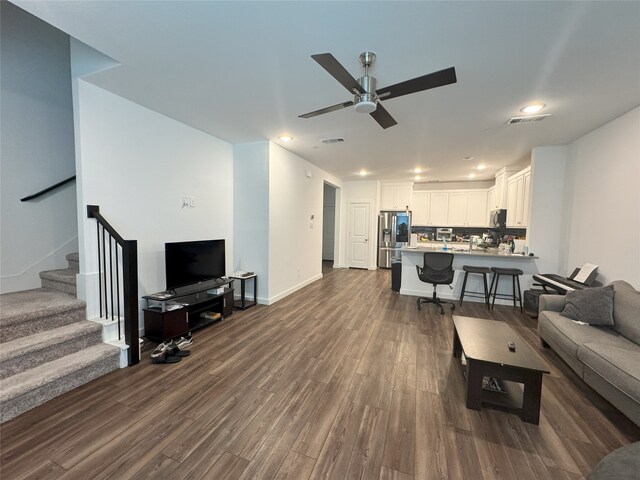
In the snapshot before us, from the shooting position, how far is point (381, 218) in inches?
311

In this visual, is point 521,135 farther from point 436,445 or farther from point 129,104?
point 129,104

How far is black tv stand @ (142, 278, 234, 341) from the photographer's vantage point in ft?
9.78

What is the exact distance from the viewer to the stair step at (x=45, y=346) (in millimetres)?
2059

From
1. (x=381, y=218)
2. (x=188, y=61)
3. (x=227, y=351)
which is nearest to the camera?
(x=188, y=61)

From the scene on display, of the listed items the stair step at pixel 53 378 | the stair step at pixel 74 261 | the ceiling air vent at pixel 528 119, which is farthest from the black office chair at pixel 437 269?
the stair step at pixel 74 261

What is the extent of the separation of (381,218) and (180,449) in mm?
7065

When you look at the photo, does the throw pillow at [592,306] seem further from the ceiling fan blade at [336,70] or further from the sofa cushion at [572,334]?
the ceiling fan blade at [336,70]

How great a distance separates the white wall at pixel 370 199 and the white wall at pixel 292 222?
70.0 inches

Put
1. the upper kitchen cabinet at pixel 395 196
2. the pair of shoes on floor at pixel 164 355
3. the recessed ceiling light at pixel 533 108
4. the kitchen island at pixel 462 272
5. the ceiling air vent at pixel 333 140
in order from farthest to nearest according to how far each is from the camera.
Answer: the upper kitchen cabinet at pixel 395 196 → the kitchen island at pixel 462 272 → the ceiling air vent at pixel 333 140 → the recessed ceiling light at pixel 533 108 → the pair of shoes on floor at pixel 164 355

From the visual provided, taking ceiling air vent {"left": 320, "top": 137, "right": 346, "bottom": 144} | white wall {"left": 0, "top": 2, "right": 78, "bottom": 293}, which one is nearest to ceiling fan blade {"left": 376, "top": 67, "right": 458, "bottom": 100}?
ceiling air vent {"left": 320, "top": 137, "right": 346, "bottom": 144}

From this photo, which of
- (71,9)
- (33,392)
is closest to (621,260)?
(71,9)

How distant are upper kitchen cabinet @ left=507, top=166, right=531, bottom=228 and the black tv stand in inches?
213

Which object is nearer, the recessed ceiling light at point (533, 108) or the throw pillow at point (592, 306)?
the throw pillow at point (592, 306)

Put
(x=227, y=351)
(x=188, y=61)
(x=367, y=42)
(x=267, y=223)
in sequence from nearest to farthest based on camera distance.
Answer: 1. (x=367, y=42)
2. (x=188, y=61)
3. (x=227, y=351)
4. (x=267, y=223)
